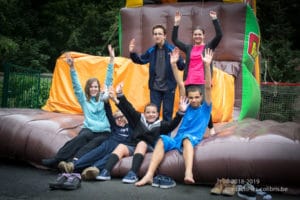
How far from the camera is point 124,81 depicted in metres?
5.48

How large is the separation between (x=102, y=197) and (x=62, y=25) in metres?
14.4

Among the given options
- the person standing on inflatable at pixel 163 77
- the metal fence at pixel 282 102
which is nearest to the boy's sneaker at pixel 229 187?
the person standing on inflatable at pixel 163 77

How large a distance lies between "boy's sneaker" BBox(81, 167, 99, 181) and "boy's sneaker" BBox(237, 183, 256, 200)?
1.16 metres


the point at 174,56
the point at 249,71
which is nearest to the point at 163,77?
the point at 174,56

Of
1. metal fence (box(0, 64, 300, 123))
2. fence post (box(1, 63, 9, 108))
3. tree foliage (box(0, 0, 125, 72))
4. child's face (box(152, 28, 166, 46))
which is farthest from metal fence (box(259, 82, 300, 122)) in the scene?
tree foliage (box(0, 0, 125, 72))

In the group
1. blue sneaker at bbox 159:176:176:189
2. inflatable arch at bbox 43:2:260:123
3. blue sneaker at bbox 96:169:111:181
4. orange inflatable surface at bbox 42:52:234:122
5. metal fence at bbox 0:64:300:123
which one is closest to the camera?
blue sneaker at bbox 159:176:176:189

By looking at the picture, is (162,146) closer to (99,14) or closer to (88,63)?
(88,63)

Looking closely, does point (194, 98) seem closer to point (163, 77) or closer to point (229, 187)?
point (163, 77)

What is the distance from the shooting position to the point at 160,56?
4.30m

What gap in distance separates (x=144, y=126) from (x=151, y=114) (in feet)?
0.41

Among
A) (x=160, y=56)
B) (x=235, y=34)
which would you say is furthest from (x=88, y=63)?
(x=235, y=34)

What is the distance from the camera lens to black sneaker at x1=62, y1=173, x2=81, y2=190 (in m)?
3.12

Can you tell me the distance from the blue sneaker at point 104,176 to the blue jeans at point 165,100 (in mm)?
1018

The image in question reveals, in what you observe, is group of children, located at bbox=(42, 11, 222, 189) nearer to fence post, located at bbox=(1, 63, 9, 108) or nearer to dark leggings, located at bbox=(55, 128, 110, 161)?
dark leggings, located at bbox=(55, 128, 110, 161)
